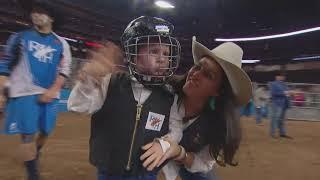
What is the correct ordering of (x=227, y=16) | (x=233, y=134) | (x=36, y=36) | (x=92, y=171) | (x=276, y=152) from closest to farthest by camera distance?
(x=233, y=134) → (x=36, y=36) → (x=92, y=171) → (x=276, y=152) → (x=227, y=16)

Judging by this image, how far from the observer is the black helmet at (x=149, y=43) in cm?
151

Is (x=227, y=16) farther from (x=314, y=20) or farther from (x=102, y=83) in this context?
(x=102, y=83)

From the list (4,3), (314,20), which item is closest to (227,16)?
(314,20)

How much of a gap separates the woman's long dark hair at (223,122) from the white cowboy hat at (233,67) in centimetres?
6

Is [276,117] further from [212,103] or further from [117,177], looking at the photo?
[117,177]

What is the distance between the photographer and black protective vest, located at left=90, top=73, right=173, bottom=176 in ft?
5.07

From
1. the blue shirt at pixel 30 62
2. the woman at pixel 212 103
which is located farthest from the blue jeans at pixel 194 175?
the blue shirt at pixel 30 62

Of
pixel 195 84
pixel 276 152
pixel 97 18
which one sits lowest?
pixel 276 152

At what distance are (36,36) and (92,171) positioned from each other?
1.97 m

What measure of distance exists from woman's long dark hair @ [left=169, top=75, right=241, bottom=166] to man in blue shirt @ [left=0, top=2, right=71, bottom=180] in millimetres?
1550

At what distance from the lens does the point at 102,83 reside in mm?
1521

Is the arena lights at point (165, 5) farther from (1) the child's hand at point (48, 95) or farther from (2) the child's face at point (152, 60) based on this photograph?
(2) the child's face at point (152, 60)

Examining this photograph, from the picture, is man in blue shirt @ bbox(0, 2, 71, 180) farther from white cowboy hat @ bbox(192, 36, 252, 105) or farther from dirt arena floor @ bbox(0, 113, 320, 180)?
white cowboy hat @ bbox(192, 36, 252, 105)

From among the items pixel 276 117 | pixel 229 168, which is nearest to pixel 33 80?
pixel 229 168
